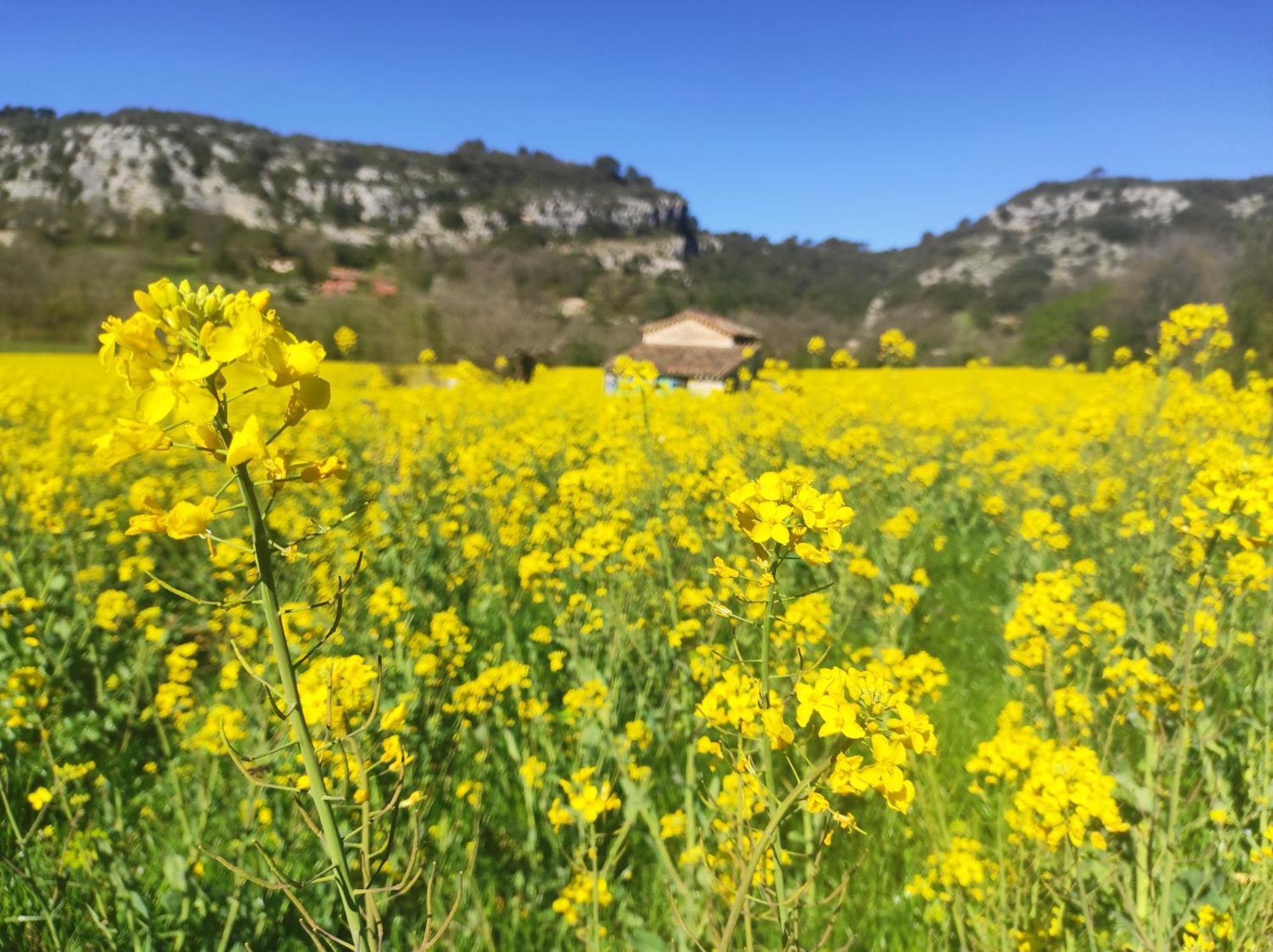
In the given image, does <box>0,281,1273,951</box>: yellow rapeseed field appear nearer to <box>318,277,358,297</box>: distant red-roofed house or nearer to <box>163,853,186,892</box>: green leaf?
<box>163,853,186,892</box>: green leaf

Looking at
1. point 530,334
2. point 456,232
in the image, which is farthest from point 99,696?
point 456,232

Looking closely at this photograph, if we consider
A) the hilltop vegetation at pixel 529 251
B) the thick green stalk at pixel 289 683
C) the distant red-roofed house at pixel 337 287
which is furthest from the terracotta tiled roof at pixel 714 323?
the thick green stalk at pixel 289 683

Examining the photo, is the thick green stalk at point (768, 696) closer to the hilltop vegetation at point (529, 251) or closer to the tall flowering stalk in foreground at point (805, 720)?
the tall flowering stalk in foreground at point (805, 720)

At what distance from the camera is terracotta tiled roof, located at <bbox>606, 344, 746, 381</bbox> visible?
21406 mm

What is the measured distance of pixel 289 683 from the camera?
0.79 meters

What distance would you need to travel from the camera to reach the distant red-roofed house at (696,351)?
21.0 metres

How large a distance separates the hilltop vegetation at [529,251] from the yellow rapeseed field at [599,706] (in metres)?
12.9

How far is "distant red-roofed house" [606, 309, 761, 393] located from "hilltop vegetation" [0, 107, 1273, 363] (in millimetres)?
3290

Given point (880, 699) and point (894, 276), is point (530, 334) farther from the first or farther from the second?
point (894, 276)

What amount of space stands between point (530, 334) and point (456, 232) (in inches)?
2262

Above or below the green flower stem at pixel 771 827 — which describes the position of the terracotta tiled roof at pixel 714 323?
above

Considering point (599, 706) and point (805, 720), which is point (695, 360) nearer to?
point (599, 706)

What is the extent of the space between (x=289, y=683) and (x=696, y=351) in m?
24.2

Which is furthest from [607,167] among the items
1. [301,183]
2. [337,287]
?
[337,287]
